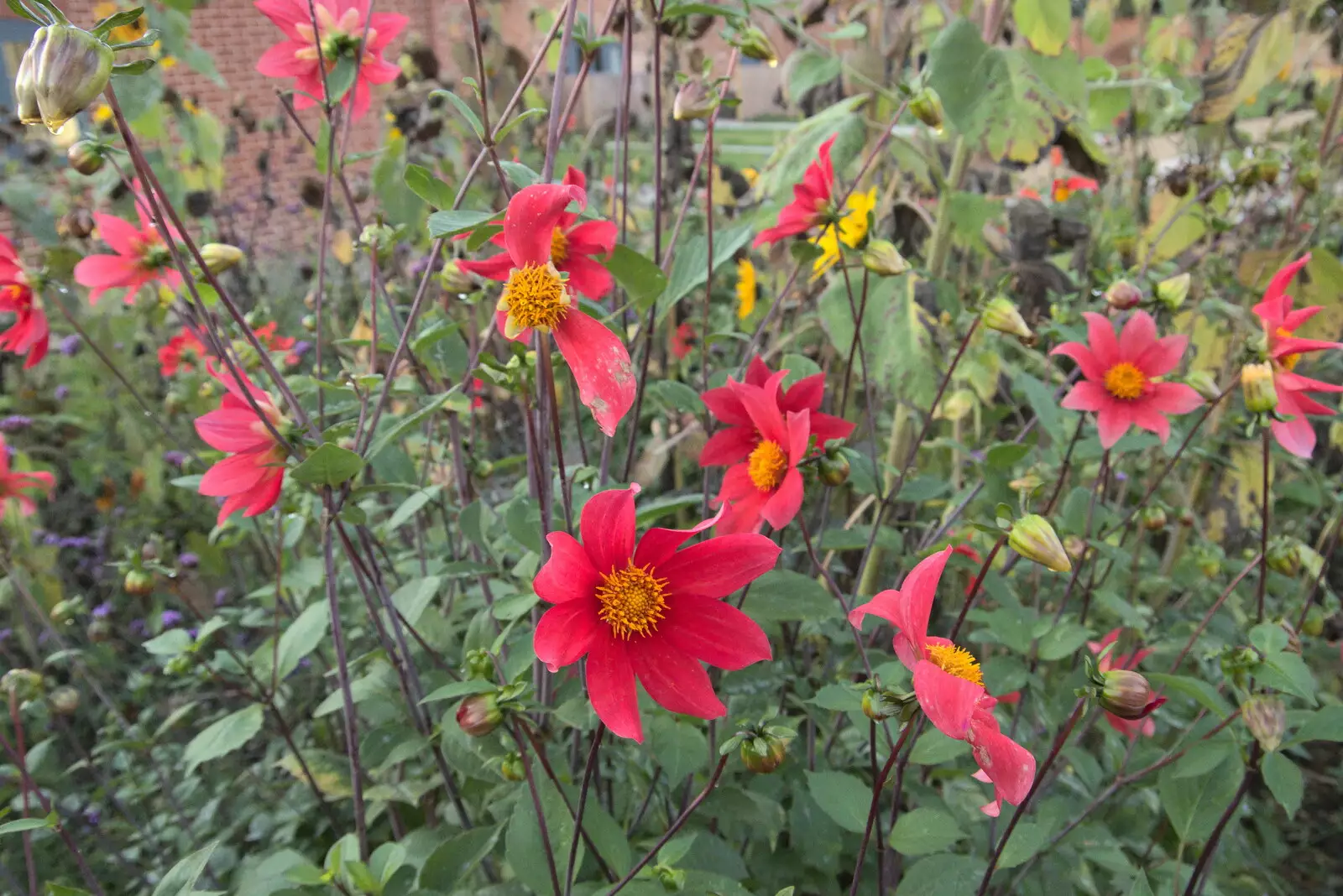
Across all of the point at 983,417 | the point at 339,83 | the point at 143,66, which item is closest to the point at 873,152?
Result: the point at 339,83

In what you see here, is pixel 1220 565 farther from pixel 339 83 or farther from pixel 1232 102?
pixel 339 83

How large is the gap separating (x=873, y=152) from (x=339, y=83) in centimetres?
50

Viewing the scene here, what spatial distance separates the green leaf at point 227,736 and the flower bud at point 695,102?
27.1 inches

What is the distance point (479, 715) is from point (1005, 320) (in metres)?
0.53

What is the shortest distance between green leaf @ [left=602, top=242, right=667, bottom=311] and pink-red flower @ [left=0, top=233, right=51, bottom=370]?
598 millimetres

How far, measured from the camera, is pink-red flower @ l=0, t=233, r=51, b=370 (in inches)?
31.5

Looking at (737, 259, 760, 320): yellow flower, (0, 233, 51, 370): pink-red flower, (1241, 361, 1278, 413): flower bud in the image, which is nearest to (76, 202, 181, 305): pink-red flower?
(0, 233, 51, 370): pink-red flower

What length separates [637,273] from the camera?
62 cm

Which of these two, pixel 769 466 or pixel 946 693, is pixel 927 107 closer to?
pixel 769 466

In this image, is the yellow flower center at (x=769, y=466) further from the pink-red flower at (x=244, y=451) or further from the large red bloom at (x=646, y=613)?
the pink-red flower at (x=244, y=451)

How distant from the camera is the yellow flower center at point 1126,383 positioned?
31.2 inches

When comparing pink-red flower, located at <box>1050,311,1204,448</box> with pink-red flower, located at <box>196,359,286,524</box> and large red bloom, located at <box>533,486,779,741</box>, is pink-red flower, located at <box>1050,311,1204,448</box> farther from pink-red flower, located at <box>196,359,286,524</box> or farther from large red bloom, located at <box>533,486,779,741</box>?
pink-red flower, located at <box>196,359,286,524</box>

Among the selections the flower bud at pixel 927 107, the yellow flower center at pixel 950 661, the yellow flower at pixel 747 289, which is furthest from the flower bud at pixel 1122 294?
the yellow flower at pixel 747 289

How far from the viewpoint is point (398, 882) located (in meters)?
0.72
